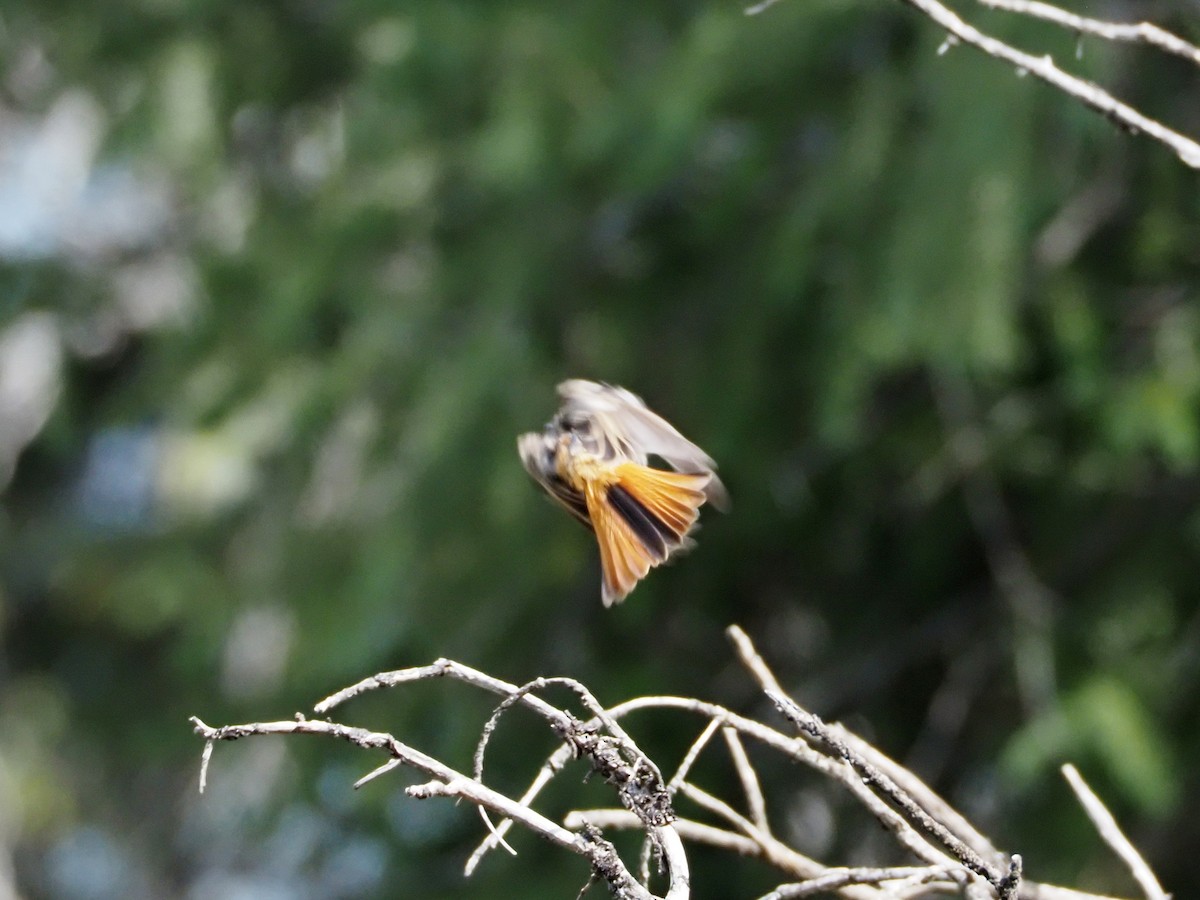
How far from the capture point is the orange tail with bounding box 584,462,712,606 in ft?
4.44

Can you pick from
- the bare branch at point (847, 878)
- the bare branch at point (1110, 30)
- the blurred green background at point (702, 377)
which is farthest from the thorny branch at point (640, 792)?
the blurred green background at point (702, 377)

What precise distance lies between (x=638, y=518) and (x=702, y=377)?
1.39 meters

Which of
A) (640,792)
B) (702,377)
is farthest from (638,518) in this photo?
(702,377)

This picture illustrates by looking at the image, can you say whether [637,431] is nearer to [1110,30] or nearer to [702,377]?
[1110,30]

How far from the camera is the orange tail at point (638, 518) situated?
135 centimetres

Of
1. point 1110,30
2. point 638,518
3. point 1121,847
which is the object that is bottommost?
point 1121,847

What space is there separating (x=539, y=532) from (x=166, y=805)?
588 centimetres

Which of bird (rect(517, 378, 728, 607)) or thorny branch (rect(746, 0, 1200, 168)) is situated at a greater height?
thorny branch (rect(746, 0, 1200, 168))

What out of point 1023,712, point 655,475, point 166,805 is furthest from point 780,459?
point 166,805

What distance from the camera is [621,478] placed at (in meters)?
1.51

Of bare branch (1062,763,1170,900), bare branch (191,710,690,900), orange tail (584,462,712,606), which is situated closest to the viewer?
bare branch (191,710,690,900)

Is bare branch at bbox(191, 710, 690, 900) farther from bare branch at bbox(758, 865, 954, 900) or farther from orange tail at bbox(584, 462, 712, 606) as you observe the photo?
orange tail at bbox(584, 462, 712, 606)

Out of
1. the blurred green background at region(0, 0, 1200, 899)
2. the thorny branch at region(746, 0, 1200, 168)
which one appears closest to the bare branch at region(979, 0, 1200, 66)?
the thorny branch at region(746, 0, 1200, 168)

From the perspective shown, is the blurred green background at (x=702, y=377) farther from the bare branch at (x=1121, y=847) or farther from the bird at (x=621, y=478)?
the bare branch at (x=1121, y=847)
